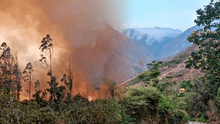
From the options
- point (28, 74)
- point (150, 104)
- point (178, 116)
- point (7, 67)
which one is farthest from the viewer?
point (28, 74)

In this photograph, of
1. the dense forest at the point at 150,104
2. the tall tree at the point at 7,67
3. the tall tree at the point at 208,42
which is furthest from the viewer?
the tall tree at the point at 7,67

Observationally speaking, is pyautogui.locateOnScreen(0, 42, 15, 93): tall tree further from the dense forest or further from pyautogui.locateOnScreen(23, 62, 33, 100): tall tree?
the dense forest

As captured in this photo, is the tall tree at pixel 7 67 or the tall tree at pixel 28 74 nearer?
the tall tree at pixel 7 67

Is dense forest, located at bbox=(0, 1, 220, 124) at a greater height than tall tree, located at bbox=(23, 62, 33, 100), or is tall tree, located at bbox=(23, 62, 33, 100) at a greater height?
tall tree, located at bbox=(23, 62, 33, 100)

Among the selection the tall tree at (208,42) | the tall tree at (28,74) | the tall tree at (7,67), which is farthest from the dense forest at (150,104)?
the tall tree at (28,74)

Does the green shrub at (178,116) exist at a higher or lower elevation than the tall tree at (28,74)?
lower

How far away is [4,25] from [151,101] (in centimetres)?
2465

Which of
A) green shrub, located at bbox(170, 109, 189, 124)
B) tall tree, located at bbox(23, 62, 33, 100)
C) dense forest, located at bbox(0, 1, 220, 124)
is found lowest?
green shrub, located at bbox(170, 109, 189, 124)

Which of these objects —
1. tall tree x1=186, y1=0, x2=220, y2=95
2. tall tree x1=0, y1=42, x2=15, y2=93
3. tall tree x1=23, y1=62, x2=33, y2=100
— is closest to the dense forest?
tall tree x1=186, y1=0, x2=220, y2=95

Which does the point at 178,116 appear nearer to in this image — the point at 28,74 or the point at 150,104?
the point at 150,104

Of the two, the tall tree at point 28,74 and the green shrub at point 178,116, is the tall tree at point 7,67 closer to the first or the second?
the tall tree at point 28,74

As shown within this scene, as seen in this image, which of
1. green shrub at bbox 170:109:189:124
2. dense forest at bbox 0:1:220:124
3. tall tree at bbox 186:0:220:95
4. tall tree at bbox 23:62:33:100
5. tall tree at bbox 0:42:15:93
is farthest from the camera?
tall tree at bbox 23:62:33:100

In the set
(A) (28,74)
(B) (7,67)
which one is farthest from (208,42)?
(A) (28,74)

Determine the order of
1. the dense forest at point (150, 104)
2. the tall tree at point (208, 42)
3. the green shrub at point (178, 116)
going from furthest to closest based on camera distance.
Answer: the tall tree at point (208, 42), the green shrub at point (178, 116), the dense forest at point (150, 104)
